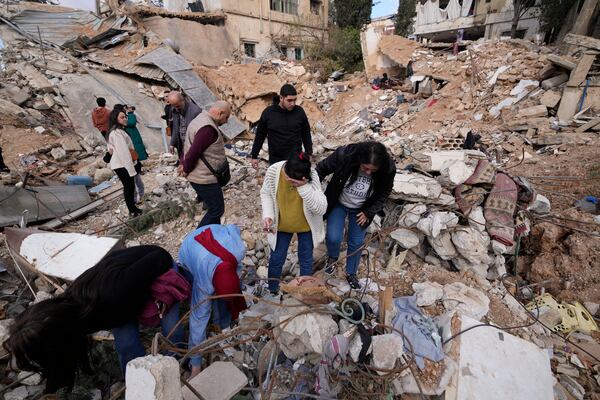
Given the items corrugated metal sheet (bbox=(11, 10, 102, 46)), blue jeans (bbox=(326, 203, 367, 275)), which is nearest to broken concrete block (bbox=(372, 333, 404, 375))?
blue jeans (bbox=(326, 203, 367, 275))

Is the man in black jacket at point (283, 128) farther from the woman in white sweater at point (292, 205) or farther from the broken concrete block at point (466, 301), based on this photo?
the broken concrete block at point (466, 301)

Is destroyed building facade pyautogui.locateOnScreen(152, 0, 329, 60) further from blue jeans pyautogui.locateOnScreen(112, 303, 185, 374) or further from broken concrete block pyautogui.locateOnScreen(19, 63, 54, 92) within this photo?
blue jeans pyautogui.locateOnScreen(112, 303, 185, 374)

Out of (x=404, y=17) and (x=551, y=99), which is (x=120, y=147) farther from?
(x=404, y=17)

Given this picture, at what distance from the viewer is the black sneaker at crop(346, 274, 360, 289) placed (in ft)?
8.71

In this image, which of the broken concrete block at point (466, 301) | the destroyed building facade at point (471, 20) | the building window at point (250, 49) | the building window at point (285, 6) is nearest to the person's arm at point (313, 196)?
the broken concrete block at point (466, 301)

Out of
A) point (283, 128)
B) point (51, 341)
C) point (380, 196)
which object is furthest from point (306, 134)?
point (51, 341)

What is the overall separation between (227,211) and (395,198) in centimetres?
228

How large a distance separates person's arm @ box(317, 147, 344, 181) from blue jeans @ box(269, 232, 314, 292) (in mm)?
533

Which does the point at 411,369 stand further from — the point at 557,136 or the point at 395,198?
the point at 557,136

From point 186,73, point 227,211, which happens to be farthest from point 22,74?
point 227,211

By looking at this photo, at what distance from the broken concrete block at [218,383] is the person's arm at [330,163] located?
5.09 ft

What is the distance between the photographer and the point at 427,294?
2.30m

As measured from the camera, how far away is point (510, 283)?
298 cm

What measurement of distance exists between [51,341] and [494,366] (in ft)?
7.93
